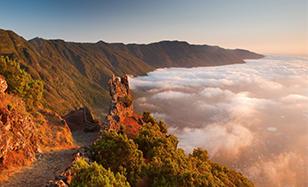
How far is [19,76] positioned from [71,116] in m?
18.6

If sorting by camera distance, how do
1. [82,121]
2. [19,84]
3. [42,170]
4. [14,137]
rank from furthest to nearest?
[82,121], [19,84], [14,137], [42,170]

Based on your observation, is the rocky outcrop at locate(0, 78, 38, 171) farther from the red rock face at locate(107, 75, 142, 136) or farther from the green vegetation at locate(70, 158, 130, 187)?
the red rock face at locate(107, 75, 142, 136)

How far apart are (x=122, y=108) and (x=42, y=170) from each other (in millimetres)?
38229

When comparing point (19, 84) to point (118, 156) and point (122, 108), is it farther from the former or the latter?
point (122, 108)

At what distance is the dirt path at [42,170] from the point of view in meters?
30.6

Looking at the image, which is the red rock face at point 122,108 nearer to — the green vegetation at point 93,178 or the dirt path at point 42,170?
the dirt path at point 42,170

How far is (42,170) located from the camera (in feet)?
112

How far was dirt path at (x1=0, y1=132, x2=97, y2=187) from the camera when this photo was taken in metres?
30.6

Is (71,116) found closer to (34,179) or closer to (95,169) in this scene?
(34,179)

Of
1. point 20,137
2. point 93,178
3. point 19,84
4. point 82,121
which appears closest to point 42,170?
point 20,137

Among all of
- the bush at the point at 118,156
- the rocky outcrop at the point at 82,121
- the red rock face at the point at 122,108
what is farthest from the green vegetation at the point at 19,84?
the bush at the point at 118,156

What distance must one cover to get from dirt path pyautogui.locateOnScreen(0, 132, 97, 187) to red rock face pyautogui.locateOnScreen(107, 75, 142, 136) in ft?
65.4

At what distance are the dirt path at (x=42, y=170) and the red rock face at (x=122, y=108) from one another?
1993 cm

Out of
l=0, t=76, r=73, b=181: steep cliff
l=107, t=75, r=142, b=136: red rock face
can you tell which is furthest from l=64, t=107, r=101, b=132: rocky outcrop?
l=0, t=76, r=73, b=181: steep cliff
